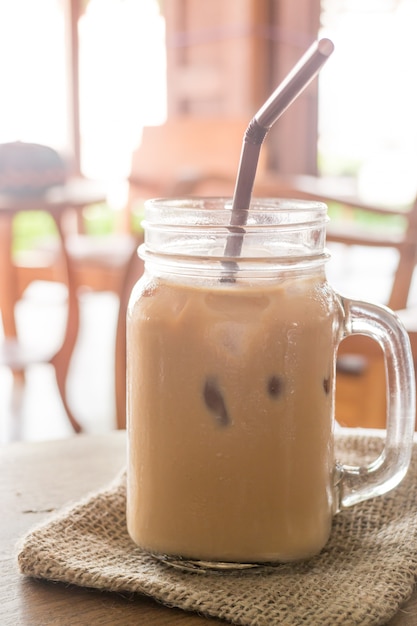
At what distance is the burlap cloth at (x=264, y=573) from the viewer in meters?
0.47

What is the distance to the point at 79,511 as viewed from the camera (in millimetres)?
592

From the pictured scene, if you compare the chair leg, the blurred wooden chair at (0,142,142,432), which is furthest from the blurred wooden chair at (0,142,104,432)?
the chair leg

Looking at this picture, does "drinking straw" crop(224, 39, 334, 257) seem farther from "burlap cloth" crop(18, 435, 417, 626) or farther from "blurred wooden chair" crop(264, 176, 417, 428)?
"blurred wooden chair" crop(264, 176, 417, 428)

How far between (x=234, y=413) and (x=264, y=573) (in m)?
0.10

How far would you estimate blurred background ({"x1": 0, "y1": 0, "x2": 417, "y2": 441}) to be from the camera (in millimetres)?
3076

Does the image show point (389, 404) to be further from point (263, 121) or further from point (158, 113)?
point (158, 113)

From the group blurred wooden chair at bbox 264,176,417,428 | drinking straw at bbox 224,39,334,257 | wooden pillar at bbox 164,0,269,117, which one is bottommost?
blurred wooden chair at bbox 264,176,417,428

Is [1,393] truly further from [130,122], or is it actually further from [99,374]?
[130,122]

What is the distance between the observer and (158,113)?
4719mm

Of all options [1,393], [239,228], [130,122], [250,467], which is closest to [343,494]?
[250,467]

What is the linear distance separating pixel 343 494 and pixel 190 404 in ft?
0.45

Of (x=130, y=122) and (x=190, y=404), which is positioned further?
(x=130, y=122)

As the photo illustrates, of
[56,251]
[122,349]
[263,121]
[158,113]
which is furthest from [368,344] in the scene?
[158,113]

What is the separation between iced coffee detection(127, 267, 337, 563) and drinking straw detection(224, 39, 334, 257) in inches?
1.3
